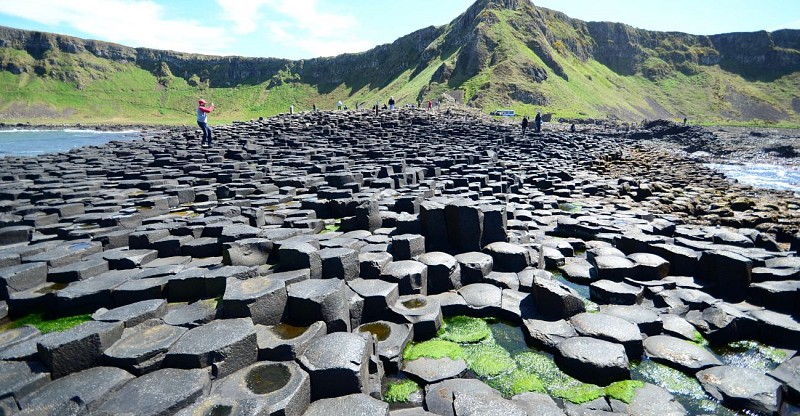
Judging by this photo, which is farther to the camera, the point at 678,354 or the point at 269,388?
the point at 678,354

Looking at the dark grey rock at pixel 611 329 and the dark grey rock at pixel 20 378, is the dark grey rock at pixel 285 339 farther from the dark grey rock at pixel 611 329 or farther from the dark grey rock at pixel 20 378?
the dark grey rock at pixel 611 329

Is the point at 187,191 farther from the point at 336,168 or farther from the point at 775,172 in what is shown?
the point at 775,172

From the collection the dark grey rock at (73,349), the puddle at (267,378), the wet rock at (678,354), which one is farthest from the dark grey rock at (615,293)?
the dark grey rock at (73,349)

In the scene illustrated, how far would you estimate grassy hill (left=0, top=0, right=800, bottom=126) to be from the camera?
231ft

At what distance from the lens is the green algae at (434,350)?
4352 millimetres

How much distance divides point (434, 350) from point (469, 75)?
7010cm

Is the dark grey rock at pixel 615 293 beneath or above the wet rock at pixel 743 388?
above

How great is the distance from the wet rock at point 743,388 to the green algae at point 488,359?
187 cm

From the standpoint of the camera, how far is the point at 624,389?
12.4 ft

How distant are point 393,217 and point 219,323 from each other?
4.61m

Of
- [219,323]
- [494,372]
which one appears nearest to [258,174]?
[219,323]

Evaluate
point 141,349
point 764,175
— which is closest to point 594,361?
point 141,349

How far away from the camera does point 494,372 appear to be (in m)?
4.12

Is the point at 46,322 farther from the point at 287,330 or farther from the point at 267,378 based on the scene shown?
the point at 267,378
